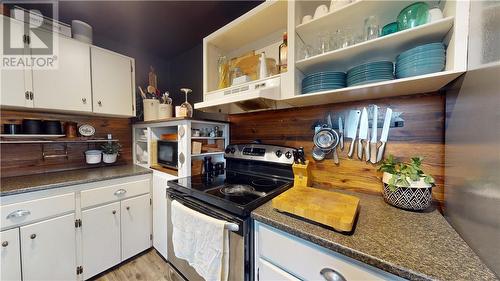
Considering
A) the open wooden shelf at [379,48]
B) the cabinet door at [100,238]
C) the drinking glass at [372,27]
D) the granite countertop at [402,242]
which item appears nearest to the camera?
the granite countertop at [402,242]

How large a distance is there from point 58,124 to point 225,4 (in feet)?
5.96

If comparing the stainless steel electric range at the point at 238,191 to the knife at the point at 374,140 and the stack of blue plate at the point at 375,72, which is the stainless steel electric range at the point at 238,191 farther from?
the stack of blue plate at the point at 375,72

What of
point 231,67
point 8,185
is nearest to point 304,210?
point 231,67

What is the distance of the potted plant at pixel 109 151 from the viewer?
1926 millimetres

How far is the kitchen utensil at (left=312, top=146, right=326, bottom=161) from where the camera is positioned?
1233mm

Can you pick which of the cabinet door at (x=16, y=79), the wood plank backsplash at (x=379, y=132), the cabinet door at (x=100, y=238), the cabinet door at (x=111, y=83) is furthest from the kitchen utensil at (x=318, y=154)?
the cabinet door at (x=16, y=79)

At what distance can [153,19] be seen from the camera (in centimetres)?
169

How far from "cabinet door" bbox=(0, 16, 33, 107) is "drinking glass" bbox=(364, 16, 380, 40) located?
2362 mm

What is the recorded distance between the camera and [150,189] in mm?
1808

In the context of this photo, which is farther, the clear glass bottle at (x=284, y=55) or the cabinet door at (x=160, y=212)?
the cabinet door at (x=160, y=212)

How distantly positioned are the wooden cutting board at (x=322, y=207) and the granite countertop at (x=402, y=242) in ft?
0.10

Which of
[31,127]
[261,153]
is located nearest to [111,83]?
[31,127]

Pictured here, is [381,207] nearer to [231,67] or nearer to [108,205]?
[231,67]

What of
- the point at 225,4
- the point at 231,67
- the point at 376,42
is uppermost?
the point at 225,4
